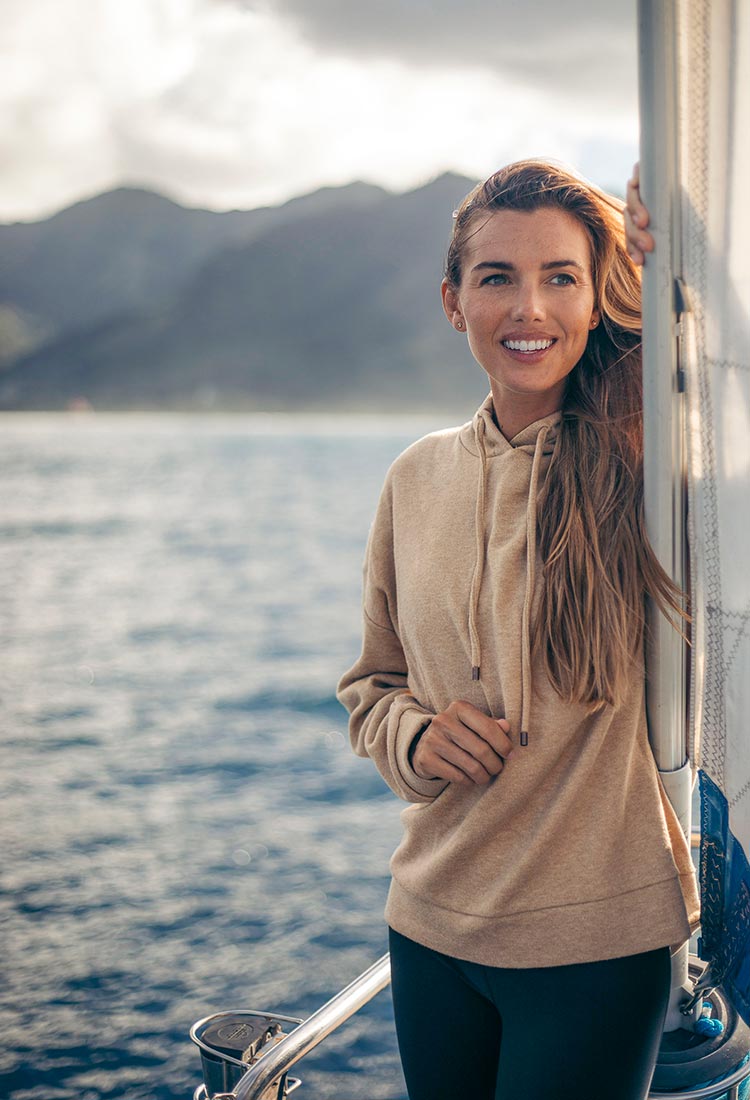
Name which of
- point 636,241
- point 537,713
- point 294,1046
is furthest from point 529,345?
point 294,1046

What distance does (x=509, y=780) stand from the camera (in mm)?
1213

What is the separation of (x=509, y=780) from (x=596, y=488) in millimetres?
363

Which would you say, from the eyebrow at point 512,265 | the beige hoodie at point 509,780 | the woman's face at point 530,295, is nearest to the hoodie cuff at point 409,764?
the beige hoodie at point 509,780

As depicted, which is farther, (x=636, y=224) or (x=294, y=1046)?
(x=294, y=1046)

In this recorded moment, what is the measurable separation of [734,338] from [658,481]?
0.20 meters

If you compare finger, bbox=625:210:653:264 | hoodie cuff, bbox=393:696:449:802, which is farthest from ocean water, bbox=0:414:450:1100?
finger, bbox=625:210:653:264

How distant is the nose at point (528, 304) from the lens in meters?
1.23

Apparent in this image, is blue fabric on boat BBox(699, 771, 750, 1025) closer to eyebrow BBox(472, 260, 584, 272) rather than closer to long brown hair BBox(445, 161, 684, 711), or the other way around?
long brown hair BBox(445, 161, 684, 711)

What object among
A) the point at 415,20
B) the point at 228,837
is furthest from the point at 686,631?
the point at 415,20

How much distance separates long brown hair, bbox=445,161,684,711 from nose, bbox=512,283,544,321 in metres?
0.09

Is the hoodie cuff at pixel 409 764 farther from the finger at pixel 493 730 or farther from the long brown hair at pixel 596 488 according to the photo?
the long brown hair at pixel 596 488

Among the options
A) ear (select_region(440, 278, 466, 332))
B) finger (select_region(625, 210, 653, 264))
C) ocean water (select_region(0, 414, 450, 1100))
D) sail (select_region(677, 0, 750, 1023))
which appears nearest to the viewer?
sail (select_region(677, 0, 750, 1023))

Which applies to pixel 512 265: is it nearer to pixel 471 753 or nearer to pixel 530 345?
pixel 530 345

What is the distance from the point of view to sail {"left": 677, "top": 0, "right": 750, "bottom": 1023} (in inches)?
39.5
